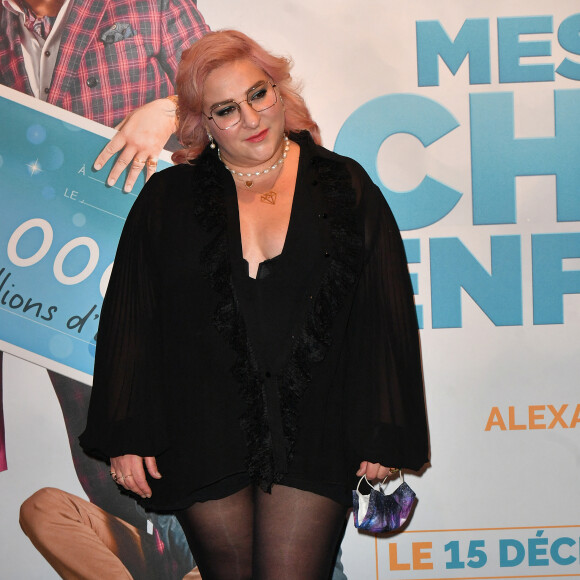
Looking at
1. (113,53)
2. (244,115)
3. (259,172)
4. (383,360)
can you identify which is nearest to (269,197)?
(259,172)

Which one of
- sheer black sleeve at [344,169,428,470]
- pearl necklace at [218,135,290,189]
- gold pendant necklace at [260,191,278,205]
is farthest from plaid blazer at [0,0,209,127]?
sheer black sleeve at [344,169,428,470]

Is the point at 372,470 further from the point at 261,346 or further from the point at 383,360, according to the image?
the point at 261,346

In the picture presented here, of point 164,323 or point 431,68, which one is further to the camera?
point 431,68

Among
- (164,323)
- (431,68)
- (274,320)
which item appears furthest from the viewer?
(431,68)

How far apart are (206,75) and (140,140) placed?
74 centimetres

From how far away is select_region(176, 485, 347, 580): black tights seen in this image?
1.82 meters

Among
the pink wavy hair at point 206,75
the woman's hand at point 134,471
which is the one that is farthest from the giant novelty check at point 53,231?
the woman's hand at point 134,471

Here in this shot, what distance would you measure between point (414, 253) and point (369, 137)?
425 millimetres

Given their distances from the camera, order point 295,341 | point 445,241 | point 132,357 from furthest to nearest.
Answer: point 445,241 → point 132,357 → point 295,341

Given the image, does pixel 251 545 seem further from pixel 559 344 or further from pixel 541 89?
pixel 541 89

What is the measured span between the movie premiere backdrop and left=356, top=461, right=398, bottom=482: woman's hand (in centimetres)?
75

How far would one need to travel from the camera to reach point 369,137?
252 cm

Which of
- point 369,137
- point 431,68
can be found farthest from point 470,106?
point 369,137

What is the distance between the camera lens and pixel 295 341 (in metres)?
1.79
